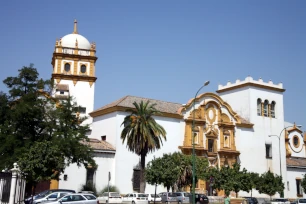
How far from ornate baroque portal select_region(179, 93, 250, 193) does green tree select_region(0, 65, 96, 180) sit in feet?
75.1

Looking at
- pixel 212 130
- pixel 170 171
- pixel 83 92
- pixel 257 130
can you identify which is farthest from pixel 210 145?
pixel 83 92

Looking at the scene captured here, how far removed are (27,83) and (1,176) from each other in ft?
55.2

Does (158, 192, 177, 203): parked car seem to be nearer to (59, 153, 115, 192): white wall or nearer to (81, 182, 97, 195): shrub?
(59, 153, 115, 192): white wall

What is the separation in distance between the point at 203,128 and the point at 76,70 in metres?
25.3

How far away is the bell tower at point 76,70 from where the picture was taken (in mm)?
70938

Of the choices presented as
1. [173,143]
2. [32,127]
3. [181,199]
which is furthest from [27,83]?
[173,143]

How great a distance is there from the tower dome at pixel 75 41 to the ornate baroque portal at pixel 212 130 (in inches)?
1017

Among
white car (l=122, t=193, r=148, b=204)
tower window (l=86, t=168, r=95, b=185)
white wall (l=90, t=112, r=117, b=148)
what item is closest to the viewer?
white car (l=122, t=193, r=148, b=204)

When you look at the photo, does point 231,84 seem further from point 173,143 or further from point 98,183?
point 98,183

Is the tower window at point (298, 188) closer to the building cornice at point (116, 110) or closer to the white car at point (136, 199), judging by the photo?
the building cornice at point (116, 110)

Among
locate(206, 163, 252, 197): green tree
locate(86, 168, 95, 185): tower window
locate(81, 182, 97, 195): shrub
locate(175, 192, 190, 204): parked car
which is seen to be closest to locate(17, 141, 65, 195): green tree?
locate(81, 182, 97, 195): shrub

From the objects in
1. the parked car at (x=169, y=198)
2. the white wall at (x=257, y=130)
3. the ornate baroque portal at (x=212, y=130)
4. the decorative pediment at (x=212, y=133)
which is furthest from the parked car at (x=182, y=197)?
the white wall at (x=257, y=130)

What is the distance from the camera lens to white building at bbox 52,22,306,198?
172ft

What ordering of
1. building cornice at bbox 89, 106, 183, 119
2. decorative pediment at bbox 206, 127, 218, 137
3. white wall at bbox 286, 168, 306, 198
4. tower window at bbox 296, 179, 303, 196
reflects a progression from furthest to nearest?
1. tower window at bbox 296, 179, 303, 196
2. white wall at bbox 286, 168, 306, 198
3. decorative pediment at bbox 206, 127, 218, 137
4. building cornice at bbox 89, 106, 183, 119
